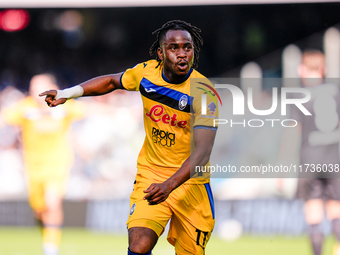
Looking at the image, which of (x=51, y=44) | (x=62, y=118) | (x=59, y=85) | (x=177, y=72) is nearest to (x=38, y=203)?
(x=62, y=118)

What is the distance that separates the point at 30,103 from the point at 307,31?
3.63 meters

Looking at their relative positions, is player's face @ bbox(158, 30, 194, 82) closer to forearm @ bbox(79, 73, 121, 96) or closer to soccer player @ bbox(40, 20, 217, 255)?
soccer player @ bbox(40, 20, 217, 255)

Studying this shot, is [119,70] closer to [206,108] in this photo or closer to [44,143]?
[44,143]

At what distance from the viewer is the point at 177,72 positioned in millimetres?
3113

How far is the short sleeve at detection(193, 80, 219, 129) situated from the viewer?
3010 mm

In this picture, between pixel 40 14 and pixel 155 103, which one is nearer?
pixel 155 103

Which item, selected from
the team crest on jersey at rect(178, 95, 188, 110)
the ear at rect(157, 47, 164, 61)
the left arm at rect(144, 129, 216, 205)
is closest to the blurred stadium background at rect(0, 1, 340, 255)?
the ear at rect(157, 47, 164, 61)

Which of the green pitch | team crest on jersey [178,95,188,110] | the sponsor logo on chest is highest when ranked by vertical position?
team crest on jersey [178,95,188,110]

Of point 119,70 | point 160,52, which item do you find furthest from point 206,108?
point 119,70

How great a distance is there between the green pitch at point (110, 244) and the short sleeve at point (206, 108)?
2.50 meters

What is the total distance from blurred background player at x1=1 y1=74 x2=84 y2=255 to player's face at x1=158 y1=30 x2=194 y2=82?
276 centimetres

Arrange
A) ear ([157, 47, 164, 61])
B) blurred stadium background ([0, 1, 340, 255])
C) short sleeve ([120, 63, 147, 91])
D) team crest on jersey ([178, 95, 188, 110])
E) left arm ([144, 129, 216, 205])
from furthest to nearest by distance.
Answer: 1. blurred stadium background ([0, 1, 340, 255])
2. short sleeve ([120, 63, 147, 91])
3. ear ([157, 47, 164, 61])
4. team crest on jersey ([178, 95, 188, 110])
5. left arm ([144, 129, 216, 205])

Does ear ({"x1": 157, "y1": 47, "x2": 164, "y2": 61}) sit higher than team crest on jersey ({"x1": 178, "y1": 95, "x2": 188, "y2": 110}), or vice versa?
ear ({"x1": 157, "y1": 47, "x2": 164, "y2": 61})

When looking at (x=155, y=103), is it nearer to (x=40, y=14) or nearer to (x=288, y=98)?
(x=288, y=98)
